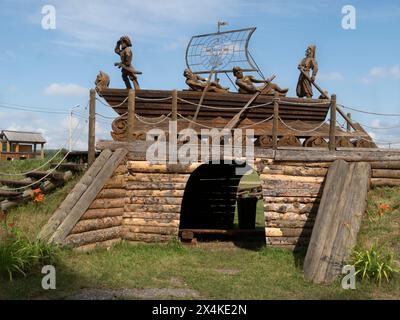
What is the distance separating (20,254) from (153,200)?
3.80 meters

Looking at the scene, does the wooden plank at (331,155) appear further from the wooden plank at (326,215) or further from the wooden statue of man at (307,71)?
the wooden statue of man at (307,71)

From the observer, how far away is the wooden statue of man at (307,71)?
46.4 ft

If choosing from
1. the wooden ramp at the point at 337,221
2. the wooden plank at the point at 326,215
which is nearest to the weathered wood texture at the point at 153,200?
the wooden plank at the point at 326,215

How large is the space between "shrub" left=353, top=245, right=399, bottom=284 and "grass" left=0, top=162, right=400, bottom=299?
13 centimetres

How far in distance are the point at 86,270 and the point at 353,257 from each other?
4.58 m

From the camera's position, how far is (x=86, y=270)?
877 cm

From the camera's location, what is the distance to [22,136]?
24.8 m

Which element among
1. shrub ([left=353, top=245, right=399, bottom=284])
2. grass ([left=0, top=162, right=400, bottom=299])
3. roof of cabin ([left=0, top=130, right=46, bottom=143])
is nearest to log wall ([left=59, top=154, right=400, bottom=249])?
grass ([left=0, top=162, right=400, bottom=299])

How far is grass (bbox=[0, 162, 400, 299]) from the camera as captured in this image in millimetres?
7844

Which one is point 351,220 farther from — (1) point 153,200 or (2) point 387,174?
(1) point 153,200

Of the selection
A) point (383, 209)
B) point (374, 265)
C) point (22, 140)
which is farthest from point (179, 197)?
point (22, 140)

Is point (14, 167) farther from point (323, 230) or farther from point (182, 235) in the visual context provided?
point (323, 230)

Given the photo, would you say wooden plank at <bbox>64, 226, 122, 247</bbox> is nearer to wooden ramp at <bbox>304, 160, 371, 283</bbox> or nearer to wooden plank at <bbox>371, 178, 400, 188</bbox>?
wooden ramp at <bbox>304, 160, 371, 283</bbox>
